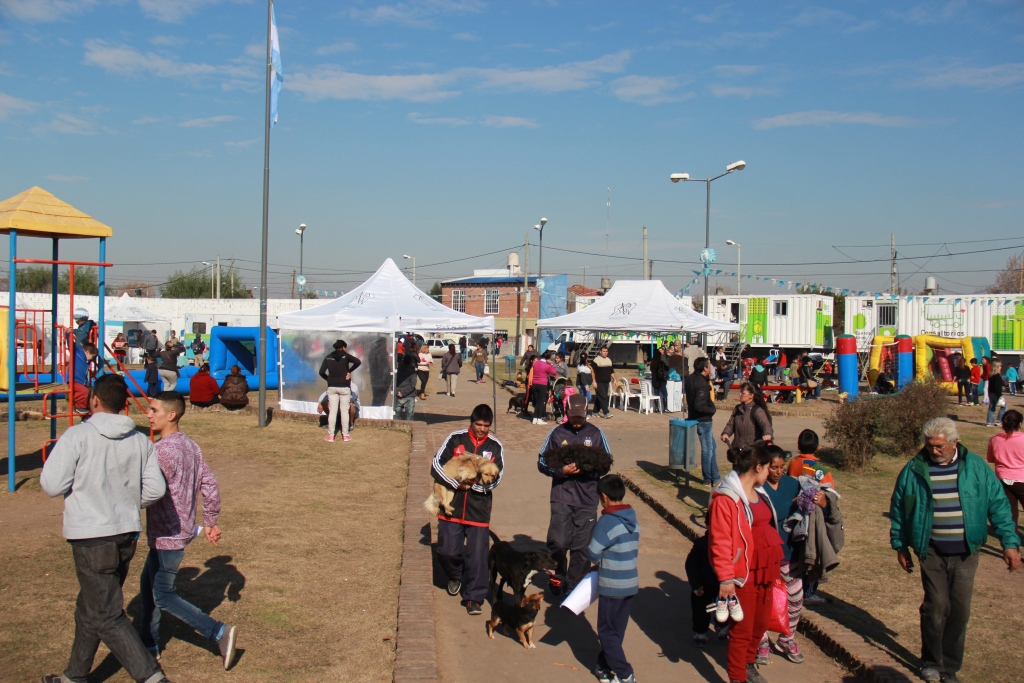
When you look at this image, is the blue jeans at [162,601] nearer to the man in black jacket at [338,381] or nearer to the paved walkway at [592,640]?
the paved walkway at [592,640]

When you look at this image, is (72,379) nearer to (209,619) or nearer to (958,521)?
(209,619)

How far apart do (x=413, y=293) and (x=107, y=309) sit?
73.8 feet

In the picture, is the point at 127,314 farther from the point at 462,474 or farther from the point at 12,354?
the point at 462,474

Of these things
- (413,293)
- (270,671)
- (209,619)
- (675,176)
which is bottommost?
(270,671)

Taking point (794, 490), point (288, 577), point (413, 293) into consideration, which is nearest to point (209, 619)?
point (288, 577)

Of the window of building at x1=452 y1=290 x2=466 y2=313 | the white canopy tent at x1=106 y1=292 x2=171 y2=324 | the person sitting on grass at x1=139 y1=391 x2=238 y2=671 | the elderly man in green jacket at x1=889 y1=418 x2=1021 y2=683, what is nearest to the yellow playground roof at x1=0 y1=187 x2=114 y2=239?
the person sitting on grass at x1=139 y1=391 x2=238 y2=671

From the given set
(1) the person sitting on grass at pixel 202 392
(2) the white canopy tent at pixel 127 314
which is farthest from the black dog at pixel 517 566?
(2) the white canopy tent at pixel 127 314

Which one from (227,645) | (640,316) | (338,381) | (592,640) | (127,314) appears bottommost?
(592,640)

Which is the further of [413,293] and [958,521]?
[413,293]

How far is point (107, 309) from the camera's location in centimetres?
3391

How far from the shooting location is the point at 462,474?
19.4 feet

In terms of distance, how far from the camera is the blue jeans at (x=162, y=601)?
4582 millimetres

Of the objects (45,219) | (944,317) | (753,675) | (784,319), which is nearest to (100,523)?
(753,675)

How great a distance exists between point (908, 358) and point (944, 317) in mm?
9512
